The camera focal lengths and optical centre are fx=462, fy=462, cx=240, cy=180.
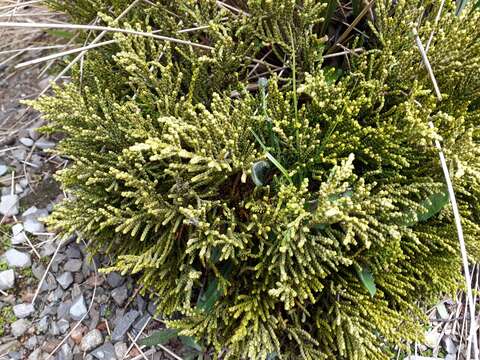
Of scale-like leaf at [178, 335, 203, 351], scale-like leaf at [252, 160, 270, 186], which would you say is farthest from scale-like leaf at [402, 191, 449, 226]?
scale-like leaf at [178, 335, 203, 351]

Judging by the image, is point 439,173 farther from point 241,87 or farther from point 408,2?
point 241,87

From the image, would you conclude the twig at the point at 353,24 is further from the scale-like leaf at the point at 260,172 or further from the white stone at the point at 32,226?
the white stone at the point at 32,226

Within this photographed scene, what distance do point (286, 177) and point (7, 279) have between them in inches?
52.5

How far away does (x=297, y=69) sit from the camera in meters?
1.66

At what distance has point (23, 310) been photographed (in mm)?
1909

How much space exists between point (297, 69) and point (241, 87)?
248 millimetres

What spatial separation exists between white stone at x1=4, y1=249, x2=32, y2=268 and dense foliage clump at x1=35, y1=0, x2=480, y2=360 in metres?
0.58

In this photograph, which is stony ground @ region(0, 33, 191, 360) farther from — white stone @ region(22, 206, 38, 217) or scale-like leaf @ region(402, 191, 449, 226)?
scale-like leaf @ region(402, 191, 449, 226)

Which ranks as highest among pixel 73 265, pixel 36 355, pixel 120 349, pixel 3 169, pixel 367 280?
pixel 367 280

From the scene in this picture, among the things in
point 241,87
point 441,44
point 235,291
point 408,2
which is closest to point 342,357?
point 235,291

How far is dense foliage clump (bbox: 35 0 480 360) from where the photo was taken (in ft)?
4.63

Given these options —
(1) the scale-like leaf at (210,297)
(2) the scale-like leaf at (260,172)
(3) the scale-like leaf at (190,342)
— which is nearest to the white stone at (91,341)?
(3) the scale-like leaf at (190,342)

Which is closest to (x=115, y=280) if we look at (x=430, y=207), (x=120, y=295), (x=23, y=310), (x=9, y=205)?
(x=120, y=295)

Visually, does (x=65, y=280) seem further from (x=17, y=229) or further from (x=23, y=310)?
(x=17, y=229)
